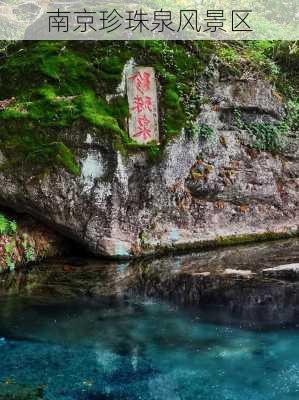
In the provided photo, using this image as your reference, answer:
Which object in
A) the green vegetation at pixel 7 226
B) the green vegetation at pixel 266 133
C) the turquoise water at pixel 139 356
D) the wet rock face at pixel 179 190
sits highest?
the green vegetation at pixel 266 133

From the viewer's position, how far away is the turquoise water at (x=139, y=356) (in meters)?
4.82

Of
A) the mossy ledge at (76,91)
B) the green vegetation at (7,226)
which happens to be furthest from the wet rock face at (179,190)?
the green vegetation at (7,226)

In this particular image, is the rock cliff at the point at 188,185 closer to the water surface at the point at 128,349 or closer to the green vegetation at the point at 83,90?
the green vegetation at the point at 83,90

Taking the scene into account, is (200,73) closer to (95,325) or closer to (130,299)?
(130,299)

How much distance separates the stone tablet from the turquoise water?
4.46 m

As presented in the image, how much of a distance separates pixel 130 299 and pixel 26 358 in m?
2.43

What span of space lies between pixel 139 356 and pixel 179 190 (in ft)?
18.6

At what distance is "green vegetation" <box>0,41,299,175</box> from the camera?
973cm

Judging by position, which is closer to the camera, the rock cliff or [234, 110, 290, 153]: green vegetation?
the rock cliff

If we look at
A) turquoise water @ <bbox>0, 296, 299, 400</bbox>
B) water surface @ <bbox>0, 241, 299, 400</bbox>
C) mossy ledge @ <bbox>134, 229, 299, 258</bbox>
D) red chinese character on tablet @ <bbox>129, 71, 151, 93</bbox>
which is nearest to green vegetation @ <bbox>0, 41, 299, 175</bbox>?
red chinese character on tablet @ <bbox>129, 71, 151, 93</bbox>

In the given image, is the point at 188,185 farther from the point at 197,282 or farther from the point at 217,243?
the point at 197,282

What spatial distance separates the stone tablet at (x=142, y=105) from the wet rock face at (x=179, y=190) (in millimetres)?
473

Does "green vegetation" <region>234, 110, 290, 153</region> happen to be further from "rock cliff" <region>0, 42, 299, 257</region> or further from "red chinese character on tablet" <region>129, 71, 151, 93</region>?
"red chinese character on tablet" <region>129, 71, 151, 93</region>

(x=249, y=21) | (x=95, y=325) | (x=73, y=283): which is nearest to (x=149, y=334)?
(x=95, y=325)
